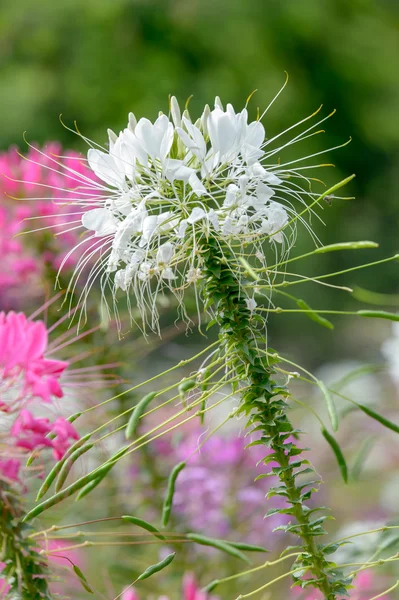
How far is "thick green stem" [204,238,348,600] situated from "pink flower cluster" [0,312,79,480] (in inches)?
3.9

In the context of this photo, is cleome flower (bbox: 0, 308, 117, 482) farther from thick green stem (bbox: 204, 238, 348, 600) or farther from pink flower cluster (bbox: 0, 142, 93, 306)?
pink flower cluster (bbox: 0, 142, 93, 306)

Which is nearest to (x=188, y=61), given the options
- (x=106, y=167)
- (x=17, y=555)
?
(x=106, y=167)

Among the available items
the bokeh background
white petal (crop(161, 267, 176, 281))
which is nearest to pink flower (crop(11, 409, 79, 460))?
white petal (crop(161, 267, 176, 281))

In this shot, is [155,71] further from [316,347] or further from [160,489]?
[160,489]

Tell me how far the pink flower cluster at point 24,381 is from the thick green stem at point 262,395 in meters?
0.10

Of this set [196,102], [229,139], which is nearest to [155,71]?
[196,102]

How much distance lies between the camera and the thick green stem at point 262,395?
39 cm

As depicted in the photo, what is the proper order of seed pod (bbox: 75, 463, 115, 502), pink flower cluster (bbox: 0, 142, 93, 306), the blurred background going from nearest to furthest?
seed pod (bbox: 75, 463, 115, 502)
pink flower cluster (bbox: 0, 142, 93, 306)
the blurred background

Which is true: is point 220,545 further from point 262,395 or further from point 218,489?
point 218,489

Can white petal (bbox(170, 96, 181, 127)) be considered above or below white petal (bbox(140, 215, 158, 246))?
above

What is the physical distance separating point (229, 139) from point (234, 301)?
88 mm

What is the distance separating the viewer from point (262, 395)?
397 millimetres

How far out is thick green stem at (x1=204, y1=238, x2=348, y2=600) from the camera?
15.5 inches

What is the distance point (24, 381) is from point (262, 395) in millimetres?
130
